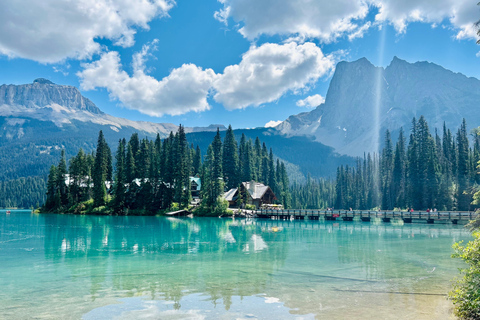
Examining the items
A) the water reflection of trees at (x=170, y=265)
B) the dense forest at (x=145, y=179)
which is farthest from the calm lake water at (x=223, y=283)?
the dense forest at (x=145, y=179)

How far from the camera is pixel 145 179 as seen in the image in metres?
89.2

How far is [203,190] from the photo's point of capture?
83625 millimetres

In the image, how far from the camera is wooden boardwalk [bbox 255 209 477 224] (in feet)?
209

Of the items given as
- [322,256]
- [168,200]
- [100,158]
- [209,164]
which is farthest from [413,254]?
[100,158]

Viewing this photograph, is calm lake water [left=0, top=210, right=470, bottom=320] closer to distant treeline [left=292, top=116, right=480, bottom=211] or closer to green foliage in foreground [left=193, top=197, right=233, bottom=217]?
green foliage in foreground [left=193, top=197, right=233, bottom=217]

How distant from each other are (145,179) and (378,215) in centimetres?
5580

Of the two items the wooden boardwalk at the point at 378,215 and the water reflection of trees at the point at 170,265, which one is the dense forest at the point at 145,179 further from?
the water reflection of trees at the point at 170,265

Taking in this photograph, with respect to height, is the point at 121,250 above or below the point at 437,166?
below

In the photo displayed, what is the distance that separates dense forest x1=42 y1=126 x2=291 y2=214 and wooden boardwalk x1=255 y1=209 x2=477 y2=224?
42.1 ft

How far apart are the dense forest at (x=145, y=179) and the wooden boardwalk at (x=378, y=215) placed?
12818 mm

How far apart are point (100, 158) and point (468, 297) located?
3426 inches

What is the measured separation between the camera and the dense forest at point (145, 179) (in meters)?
82.7

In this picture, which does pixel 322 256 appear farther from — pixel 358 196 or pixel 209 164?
pixel 358 196

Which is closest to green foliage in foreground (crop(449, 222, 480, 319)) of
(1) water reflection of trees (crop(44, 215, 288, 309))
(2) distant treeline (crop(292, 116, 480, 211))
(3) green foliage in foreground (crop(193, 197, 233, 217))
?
(1) water reflection of trees (crop(44, 215, 288, 309))
